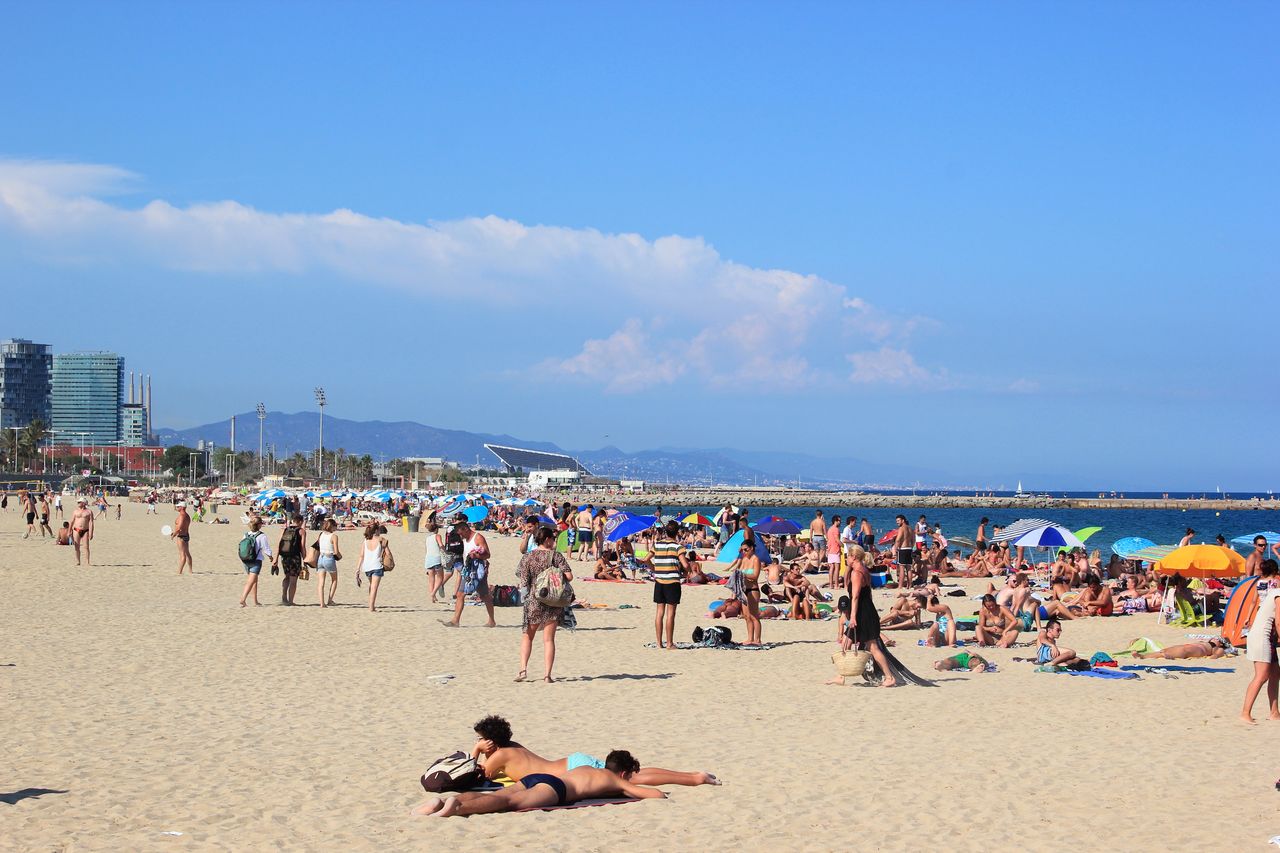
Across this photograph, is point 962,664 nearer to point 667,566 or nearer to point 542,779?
point 667,566

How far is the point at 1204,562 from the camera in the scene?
14570 mm

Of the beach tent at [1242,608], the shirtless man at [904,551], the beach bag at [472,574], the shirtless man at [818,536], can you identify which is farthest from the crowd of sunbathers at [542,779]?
the shirtless man at [818,536]

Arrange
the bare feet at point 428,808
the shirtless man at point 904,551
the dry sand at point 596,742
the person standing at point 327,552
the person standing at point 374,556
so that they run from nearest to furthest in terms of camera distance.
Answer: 1. the dry sand at point 596,742
2. the bare feet at point 428,808
3. the person standing at point 374,556
4. the person standing at point 327,552
5. the shirtless man at point 904,551

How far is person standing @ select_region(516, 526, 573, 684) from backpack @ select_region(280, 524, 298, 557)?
258 inches

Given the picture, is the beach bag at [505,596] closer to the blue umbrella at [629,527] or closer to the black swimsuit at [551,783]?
the blue umbrella at [629,527]

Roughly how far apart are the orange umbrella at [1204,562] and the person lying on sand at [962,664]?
406cm

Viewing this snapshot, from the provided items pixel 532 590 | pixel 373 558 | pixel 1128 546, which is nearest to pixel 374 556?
pixel 373 558

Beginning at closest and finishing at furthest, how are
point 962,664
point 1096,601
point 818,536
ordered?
point 962,664, point 1096,601, point 818,536

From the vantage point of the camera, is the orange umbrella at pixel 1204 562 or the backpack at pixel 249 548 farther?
the backpack at pixel 249 548

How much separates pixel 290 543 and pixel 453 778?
405 inches

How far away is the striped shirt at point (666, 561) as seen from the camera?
12.3 m

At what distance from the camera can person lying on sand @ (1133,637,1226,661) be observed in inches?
498

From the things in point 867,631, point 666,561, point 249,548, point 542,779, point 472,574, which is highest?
point 666,561

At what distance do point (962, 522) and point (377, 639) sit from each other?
87.1 m
